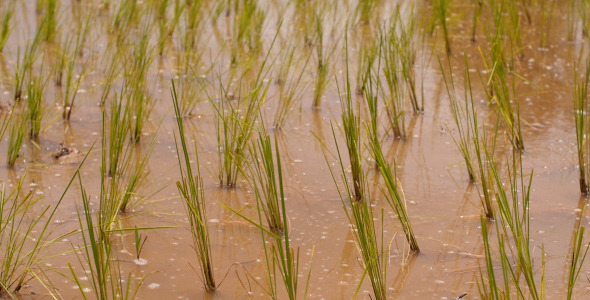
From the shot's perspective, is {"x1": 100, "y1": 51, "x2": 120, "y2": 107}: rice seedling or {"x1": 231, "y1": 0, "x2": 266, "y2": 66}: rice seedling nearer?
{"x1": 100, "y1": 51, "x2": 120, "y2": 107}: rice seedling

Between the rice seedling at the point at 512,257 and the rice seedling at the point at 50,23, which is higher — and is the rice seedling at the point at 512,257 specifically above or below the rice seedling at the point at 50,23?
below

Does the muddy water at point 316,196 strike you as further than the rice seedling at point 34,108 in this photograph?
No

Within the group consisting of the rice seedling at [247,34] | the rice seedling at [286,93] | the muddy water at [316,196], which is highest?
the rice seedling at [247,34]

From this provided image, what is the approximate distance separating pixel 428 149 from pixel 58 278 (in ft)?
6.80

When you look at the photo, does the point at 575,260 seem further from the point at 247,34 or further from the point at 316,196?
the point at 247,34

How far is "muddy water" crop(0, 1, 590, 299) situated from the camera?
2678 mm

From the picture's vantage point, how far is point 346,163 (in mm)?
3758

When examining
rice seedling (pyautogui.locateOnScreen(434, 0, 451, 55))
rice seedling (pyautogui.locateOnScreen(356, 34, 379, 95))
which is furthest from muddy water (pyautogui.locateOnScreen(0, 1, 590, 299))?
rice seedling (pyautogui.locateOnScreen(434, 0, 451, 55))

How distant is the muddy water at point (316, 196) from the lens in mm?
2678

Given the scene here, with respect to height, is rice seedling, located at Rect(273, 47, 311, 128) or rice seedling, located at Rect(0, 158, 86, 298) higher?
rice seedling, located at Rect(273, 47, 311, 128)

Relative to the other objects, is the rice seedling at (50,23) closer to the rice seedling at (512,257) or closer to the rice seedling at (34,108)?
the rice seedling at (34,108)

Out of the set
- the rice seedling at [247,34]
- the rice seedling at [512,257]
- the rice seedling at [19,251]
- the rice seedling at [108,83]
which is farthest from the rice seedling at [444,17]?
the rice seedling at [19,251]

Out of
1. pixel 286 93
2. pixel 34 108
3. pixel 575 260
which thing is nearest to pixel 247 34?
pixel 286 93

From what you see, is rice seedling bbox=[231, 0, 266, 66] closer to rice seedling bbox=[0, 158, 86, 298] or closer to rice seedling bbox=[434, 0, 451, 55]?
rice seedling bbox=[434, 0, 451, 55]
